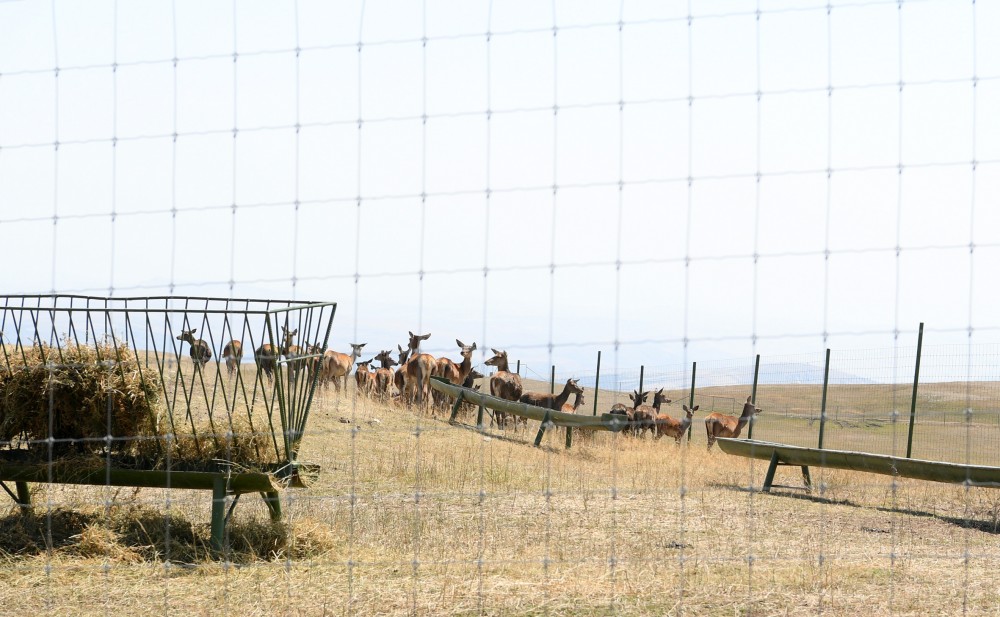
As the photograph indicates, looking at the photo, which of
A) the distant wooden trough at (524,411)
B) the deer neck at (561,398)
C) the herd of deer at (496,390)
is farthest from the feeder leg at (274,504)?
the deer neck at (561,398)

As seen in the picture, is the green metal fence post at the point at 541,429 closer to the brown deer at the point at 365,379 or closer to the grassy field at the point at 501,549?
the grassy field at the point at 501,549

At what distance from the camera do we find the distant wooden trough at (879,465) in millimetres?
10109

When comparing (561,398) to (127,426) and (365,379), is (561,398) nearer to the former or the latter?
(365,379)

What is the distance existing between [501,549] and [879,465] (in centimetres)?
468

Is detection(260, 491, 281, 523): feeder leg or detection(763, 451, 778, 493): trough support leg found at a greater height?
detection(260, 491, 281, 523): feeder leg

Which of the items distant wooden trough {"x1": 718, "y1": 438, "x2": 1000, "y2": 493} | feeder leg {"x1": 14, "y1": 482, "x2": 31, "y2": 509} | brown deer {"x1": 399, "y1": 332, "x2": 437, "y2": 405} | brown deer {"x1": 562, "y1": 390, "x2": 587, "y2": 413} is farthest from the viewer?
brown deer {"x1": 562, "y1": 390, "x2": 587, "y2": 413}

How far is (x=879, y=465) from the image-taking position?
10.7 meters

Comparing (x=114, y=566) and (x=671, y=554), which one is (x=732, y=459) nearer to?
(x=671, y=554)

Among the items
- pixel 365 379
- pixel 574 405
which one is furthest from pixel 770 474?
pixel 365 379

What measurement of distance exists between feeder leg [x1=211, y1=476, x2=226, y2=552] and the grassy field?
0.12 m

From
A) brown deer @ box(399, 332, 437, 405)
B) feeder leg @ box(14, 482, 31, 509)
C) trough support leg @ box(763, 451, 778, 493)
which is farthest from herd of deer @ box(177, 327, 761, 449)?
feeder leg @ box(14, 482, 31, 509)

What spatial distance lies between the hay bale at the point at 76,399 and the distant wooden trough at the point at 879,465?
5082mm

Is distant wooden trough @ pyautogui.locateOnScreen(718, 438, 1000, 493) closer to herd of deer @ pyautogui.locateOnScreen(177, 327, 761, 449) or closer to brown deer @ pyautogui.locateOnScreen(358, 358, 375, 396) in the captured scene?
herd of deer @ pyautogui.locateOnScreen(177, 327, 761, 449)

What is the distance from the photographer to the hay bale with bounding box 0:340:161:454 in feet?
24.5
